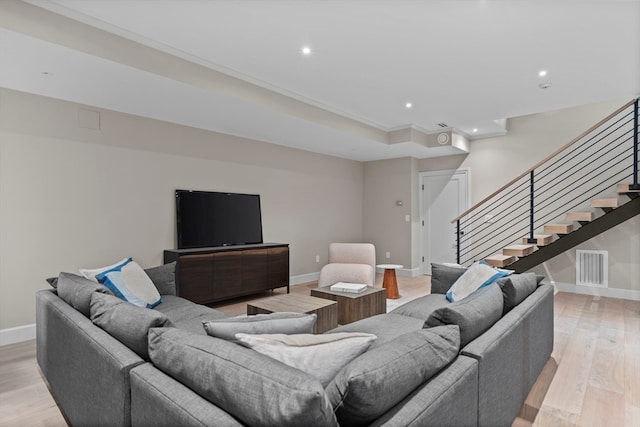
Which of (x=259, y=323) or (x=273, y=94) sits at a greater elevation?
(x=273, y=94)

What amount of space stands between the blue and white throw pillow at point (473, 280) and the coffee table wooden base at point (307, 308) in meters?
1.08

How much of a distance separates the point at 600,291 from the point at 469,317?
507cm

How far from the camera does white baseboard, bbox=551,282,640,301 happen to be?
5.14 meters

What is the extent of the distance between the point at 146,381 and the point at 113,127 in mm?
3690

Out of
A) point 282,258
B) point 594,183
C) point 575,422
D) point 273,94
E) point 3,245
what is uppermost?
point 273,94

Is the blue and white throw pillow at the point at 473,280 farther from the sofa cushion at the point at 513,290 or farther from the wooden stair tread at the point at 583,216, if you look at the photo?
the wooden stair tread at the point at 583,216

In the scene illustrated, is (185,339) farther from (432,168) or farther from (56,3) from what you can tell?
(432,168)

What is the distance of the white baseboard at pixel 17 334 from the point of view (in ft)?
11.2

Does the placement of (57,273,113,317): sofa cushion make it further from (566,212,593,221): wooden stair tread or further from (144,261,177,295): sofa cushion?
(566,212,593,221): wooden stair tread

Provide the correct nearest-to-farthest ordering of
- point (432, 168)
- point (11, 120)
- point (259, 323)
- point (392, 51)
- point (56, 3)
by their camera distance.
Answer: point (259, 323)
point (56, 3)
point (392, 51)
point (11, 120)
point (432, 168)

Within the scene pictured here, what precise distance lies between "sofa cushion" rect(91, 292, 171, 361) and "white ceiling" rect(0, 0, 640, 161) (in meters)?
2.03

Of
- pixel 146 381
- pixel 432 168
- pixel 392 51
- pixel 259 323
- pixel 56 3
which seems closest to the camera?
pixel 146 381

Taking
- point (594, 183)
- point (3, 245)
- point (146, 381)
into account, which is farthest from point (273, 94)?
point (594, 183)

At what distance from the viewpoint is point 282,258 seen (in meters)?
5.61
